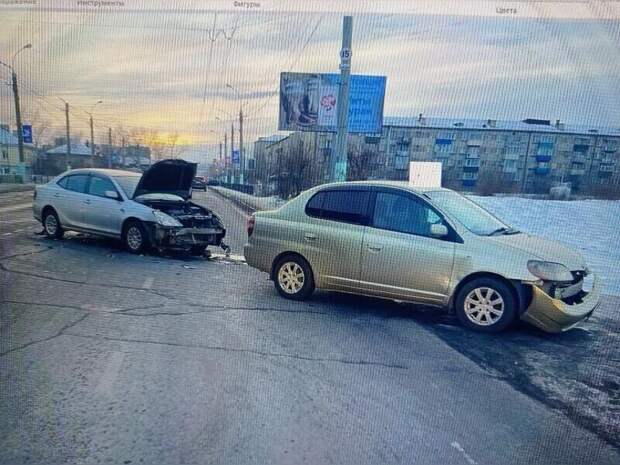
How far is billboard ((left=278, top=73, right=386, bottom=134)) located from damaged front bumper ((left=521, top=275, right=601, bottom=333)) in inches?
109

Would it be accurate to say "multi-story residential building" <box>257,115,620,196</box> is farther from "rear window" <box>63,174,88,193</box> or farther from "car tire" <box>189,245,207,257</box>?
"rear window" <box>63,174,88,193</box>

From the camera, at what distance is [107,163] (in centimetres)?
578

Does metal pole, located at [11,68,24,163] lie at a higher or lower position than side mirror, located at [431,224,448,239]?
higher

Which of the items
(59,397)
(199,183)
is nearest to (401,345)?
(59,397)

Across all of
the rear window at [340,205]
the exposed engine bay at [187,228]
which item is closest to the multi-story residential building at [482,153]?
the rear window at [340,205]

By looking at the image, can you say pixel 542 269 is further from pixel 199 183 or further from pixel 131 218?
pixel 131 218

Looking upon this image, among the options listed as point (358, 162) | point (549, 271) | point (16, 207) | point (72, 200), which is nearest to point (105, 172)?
point (72, 200)

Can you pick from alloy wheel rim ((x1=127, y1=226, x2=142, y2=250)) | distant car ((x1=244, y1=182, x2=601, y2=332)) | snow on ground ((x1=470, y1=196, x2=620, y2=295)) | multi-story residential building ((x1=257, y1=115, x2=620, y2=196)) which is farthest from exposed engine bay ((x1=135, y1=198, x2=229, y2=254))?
snow on ground ((x1=470, y1=196, x2=620, y2=295))

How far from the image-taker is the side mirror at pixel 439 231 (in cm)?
365

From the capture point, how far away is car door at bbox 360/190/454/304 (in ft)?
11.9

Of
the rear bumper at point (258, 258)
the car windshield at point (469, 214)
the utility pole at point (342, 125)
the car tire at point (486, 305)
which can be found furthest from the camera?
the utility pole at point (342, 125)

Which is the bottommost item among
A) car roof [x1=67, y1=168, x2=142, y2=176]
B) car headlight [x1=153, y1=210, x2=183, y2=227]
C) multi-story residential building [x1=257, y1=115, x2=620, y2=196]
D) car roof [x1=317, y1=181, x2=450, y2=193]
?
car headlight [x1=153, y1=210, x2=183, y2=227]

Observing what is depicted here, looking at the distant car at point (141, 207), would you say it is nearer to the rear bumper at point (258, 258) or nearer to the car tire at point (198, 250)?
the car tire at point (198, 250)

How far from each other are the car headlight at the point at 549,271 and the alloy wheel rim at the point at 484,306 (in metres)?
0.36
